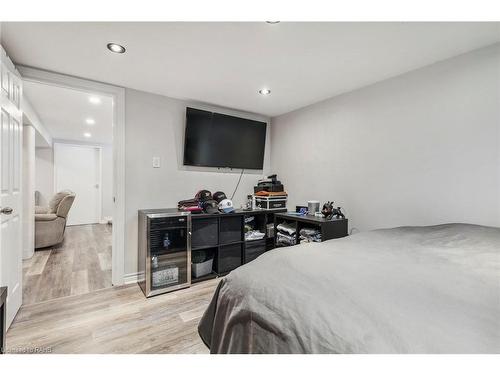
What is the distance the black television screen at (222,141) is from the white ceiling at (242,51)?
50cm

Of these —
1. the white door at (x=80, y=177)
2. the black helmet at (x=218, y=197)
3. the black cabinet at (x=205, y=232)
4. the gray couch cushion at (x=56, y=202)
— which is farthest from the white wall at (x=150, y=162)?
the white door at (x=80, y=177)

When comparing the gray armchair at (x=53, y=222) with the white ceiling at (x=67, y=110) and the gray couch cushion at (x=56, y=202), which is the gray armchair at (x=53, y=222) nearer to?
the gray couch cushion at (x=56, y=202)

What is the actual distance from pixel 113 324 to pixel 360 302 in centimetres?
192

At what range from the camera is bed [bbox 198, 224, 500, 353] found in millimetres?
578

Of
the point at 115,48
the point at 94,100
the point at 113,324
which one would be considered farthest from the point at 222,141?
the point at 113,324

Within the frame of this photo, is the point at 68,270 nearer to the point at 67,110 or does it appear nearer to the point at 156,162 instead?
the point at 156,162

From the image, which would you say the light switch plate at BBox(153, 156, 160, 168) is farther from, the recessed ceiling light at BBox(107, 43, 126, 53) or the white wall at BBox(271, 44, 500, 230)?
the white wall at BBox(271, 44, 500, 230)

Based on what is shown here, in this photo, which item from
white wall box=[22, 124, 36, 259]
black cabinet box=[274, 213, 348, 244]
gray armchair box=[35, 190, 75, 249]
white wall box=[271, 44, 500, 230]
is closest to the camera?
white wall box=[271, 44, 500, 230]

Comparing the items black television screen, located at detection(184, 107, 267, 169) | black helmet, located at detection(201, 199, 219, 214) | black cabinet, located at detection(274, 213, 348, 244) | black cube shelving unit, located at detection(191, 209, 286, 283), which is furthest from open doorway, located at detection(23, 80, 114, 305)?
black cabinet, located at detection(274, 213, 348, 244)

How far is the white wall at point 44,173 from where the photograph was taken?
5660 mm

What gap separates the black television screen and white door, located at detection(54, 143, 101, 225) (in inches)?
189

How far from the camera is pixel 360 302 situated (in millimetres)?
707
